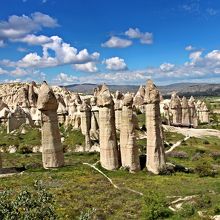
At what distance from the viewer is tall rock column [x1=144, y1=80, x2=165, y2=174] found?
135ft

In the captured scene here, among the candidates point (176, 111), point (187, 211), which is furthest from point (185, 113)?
point (187, 211)

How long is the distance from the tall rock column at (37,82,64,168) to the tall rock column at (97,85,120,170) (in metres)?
4.50

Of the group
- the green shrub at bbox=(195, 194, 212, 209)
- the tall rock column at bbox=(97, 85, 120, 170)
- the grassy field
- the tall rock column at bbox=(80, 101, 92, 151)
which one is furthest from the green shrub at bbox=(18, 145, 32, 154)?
the green shrub at bbox=(195, 194, 212, 209)

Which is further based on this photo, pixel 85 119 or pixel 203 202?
pixel 85 119

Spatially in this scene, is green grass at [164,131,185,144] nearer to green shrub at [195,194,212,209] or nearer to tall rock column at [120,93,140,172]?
tall rock column at [120,93,140,172]

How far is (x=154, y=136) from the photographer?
41.2m

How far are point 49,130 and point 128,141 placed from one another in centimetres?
764

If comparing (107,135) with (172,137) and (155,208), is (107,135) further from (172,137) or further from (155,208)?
(172,137)

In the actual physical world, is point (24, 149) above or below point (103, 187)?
below

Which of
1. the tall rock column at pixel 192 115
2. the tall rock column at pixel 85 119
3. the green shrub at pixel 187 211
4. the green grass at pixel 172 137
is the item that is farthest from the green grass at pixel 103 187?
the tall rock column at pixel 192 115

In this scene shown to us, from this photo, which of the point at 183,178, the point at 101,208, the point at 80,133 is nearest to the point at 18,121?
the point at 80,133

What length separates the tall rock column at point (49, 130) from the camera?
131ft

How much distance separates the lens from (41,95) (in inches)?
1590

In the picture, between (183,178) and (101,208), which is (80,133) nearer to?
(183,178)
